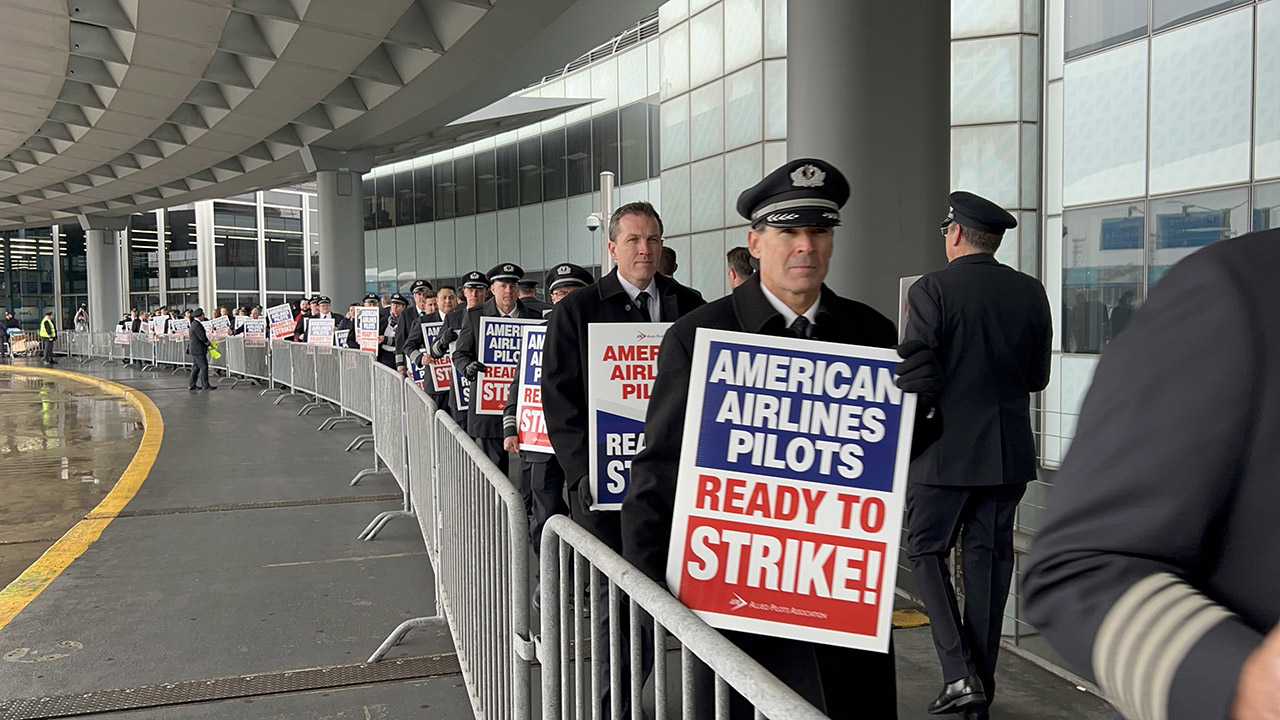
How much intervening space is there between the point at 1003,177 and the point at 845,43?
15431 millimetres

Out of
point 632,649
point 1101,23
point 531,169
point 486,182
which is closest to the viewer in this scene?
point 632,649

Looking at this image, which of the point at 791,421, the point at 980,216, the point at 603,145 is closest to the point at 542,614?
the point at 791,421

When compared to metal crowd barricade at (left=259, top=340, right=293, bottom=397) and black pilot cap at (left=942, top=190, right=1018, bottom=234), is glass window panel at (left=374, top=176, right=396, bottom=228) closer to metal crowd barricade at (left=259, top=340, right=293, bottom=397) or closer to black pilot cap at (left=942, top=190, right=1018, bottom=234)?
metal crowd barricade at (left=259, top=340, right=293, bottom=397)

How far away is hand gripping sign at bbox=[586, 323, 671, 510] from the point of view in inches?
159

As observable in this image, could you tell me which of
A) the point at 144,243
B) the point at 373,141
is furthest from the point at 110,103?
the point at 144,243

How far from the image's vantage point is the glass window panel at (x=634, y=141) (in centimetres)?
2809

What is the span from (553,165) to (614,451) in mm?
28872

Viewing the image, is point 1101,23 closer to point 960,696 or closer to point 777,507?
point 960,696

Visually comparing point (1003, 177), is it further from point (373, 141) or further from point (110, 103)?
point (110, 103)

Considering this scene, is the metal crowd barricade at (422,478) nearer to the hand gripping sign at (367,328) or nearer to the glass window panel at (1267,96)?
the hand gripping sign at (367,328)

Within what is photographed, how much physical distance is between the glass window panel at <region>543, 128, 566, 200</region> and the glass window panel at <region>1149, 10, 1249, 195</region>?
64.4 feet

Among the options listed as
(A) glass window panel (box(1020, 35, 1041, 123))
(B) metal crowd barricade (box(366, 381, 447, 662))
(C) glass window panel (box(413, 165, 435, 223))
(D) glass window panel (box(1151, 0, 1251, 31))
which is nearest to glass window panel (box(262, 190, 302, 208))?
(C) glass window panel (box(413, 165, 435, 223))

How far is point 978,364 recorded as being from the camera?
4129 mm

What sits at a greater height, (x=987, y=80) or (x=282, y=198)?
(x=282, y=198)
